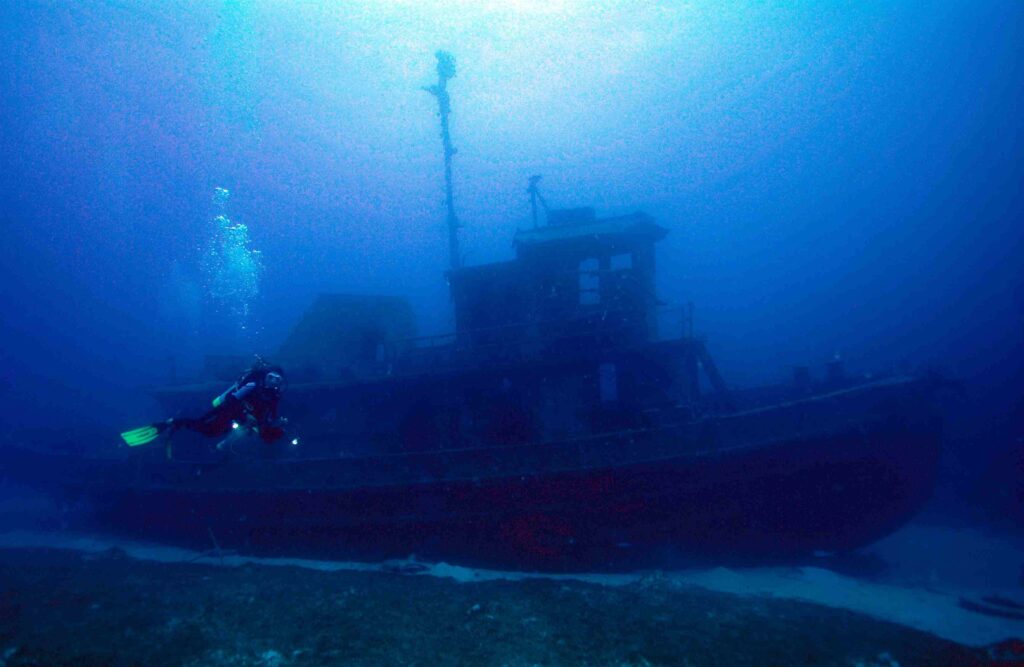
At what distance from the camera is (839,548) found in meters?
10.5

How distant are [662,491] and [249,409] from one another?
26.8 ft

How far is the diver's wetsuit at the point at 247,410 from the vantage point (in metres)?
4.93

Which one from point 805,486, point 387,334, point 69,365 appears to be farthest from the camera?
point 69,365

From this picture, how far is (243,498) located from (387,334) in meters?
6.60

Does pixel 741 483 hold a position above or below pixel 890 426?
below

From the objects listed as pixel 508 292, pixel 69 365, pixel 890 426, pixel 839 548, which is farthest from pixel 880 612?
pixel 69 365

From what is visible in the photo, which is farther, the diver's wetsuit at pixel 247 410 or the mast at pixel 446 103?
the mast at pixel 446 103

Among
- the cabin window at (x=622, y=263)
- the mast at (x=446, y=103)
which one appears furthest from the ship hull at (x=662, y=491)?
the mast at (x=446, y=103)

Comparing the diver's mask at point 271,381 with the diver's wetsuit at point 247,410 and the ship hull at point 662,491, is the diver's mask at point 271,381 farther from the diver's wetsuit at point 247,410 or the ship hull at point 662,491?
the ship hull at point 662,491

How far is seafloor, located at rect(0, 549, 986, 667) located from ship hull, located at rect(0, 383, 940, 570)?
130 centimetres

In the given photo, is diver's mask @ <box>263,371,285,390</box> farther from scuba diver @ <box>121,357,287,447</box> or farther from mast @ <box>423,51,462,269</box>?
mast @ <box>423,51,462,269</box>

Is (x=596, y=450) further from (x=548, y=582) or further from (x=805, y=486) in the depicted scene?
(x=805, y=486)

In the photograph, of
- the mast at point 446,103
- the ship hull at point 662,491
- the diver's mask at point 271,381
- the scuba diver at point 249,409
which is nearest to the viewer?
the scuba diver at point 249,409

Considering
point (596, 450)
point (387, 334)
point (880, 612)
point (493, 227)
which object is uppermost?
point (493, 227)
